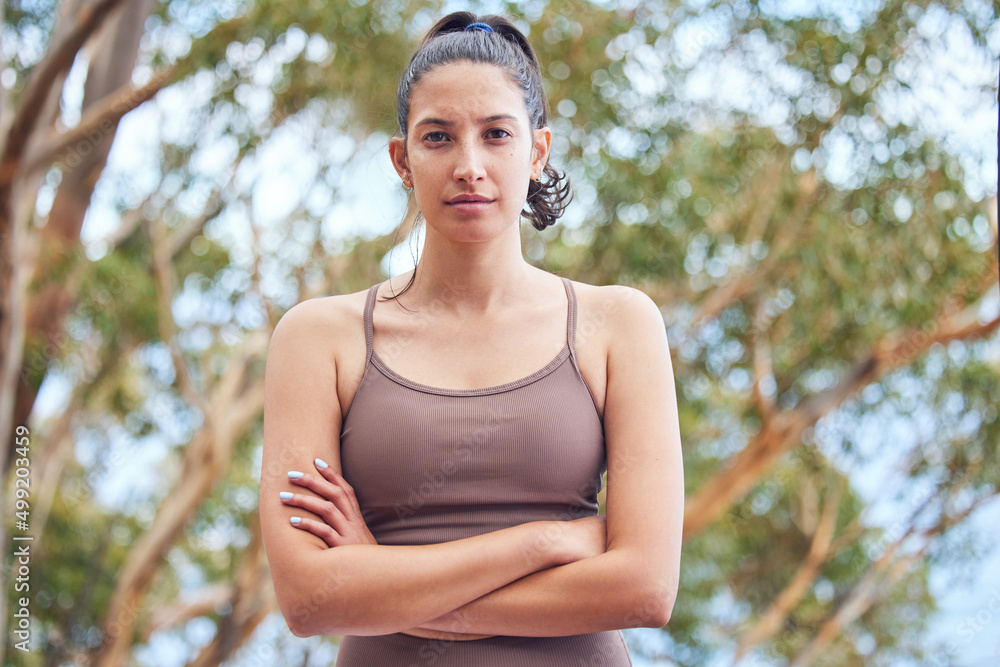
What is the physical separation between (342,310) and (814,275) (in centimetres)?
467

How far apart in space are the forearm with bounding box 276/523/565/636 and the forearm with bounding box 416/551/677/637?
0.02 metres

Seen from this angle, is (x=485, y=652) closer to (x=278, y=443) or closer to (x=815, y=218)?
(x=278, y=443)

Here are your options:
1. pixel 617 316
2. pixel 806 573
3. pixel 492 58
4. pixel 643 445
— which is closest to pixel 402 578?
pixel 643 445

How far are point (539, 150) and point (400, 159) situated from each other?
23 centimetres

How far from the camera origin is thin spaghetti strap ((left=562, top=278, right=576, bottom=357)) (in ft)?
4.67

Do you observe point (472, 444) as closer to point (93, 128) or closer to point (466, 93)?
point (466, 93)

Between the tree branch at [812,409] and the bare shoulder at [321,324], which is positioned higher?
the bare shoulder at [321,324]

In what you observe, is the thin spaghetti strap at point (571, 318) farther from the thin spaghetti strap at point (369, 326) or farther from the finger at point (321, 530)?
the finger at point (321, 530)

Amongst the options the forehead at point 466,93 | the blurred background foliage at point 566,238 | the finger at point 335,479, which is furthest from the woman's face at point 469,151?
the blurred background foliage at point 566,238

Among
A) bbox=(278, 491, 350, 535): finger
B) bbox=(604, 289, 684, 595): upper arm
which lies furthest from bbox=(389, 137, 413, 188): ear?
bbox=(278, 491, 350, 535): finger

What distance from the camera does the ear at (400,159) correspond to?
152cm

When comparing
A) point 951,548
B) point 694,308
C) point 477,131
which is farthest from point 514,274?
point 951,548

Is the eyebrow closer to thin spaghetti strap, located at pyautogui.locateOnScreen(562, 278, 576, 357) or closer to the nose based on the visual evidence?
the nose

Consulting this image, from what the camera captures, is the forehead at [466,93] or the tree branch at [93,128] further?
the tree branch at [93,128]
